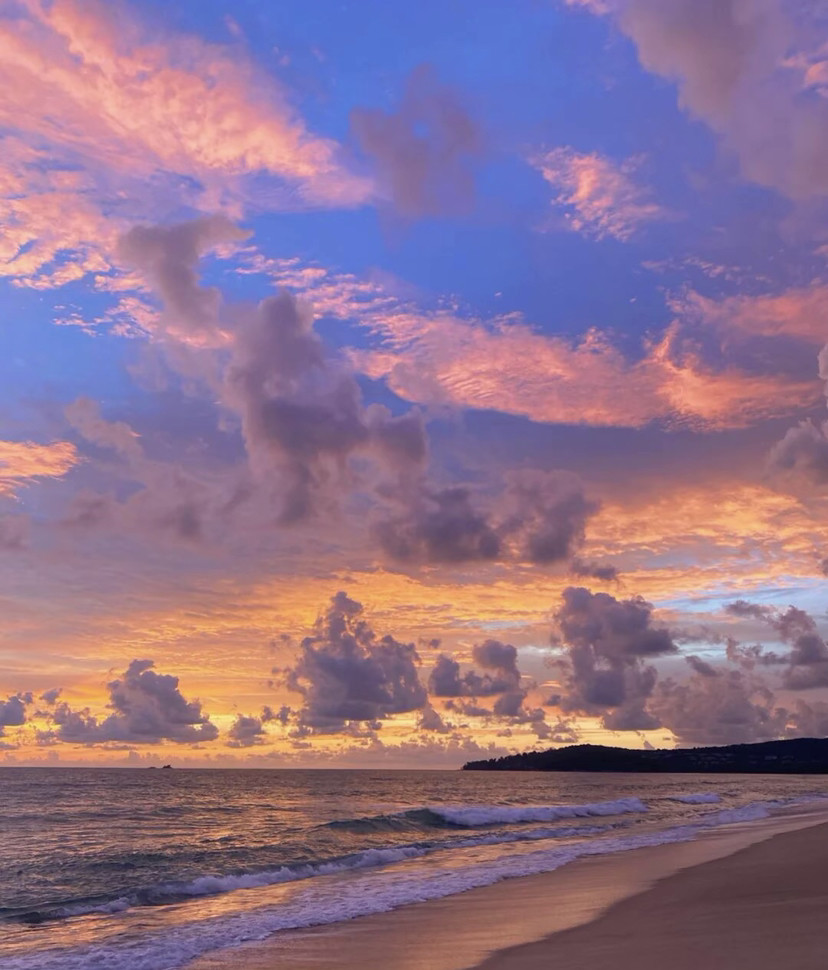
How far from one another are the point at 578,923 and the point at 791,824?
31.9 m

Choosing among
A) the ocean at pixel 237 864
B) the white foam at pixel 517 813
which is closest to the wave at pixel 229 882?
the ocean at pixel 237 864

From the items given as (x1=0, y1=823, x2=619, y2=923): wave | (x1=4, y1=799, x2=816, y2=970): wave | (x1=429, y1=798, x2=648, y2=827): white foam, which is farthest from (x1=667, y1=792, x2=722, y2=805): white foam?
(x1=4, y1=799, x2=816, y2=970): wave

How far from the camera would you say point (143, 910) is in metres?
23.0

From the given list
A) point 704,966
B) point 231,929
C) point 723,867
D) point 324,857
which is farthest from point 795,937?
point 324,857

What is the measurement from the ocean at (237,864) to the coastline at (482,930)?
1160 mm

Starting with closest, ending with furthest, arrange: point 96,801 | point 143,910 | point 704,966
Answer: point 704,966 → point 143,910 → point 96,801

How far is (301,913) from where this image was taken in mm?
20344

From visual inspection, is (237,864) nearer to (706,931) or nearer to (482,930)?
(482,930)

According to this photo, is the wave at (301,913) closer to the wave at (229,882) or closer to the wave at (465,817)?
the wave at (229,882)

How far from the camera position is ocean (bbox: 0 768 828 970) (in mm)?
18719

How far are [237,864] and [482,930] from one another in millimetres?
18499

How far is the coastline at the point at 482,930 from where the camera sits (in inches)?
547

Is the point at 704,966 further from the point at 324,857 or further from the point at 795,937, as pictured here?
the point at 324,857

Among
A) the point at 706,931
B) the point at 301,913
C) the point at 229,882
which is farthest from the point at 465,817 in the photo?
the point at 706,931
